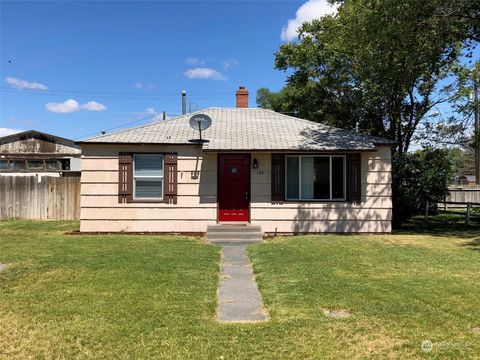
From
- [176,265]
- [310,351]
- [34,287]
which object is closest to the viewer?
[310,351]

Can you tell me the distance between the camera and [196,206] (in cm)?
1349

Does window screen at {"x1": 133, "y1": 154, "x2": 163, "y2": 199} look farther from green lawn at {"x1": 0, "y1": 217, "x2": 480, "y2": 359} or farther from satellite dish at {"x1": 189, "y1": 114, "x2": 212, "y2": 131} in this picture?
green lawn at {"x1": 0, "y1": 217, "x2": 480, "y2": 359}

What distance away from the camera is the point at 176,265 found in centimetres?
838

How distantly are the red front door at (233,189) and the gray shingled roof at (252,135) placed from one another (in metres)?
0.64

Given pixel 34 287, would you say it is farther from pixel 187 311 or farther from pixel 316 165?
pixel 316 165

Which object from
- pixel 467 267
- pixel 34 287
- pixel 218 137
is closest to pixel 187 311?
pixel 34 287

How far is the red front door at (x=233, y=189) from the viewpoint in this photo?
44.7ft

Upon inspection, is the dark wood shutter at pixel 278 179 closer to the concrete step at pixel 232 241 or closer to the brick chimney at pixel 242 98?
the concrete step at pixel 232 241

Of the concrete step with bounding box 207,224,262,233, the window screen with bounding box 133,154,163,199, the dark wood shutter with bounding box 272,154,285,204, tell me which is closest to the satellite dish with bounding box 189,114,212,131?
the window screen with bounding box 133,154,163,199

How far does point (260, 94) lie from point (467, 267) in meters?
49.2

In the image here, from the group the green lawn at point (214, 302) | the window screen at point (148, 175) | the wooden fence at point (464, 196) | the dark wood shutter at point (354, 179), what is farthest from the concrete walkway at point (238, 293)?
the wooden fence at point (464, 196)

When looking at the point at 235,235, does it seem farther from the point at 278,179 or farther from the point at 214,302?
the point at 214,302

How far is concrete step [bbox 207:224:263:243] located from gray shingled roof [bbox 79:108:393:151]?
2.28m

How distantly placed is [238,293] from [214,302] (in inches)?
27.4
